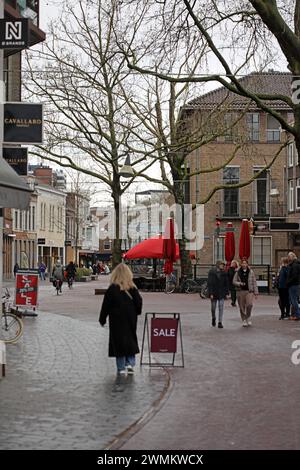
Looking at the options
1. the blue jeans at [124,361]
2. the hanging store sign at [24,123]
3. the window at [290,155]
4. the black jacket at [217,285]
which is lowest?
the blue jeans at [124,361]

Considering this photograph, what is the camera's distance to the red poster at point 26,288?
72.7 feet

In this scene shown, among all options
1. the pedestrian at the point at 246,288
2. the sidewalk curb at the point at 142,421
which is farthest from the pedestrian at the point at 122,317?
the pedestrian at the point at 246,288

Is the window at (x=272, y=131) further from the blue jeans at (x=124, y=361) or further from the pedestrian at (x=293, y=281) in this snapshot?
the blue jeans at (x=124, y=361)

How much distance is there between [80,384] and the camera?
10781 millimetres

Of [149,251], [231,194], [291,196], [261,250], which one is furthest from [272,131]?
[149,251]

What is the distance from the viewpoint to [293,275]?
2206cm

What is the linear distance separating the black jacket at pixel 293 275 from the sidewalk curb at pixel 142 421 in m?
11.3

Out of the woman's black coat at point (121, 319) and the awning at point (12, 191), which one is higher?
the awning at point (12, 191)

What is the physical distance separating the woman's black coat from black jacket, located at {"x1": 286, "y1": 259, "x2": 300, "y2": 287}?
1093cm

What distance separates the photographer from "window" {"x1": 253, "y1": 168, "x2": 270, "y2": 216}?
57875mm

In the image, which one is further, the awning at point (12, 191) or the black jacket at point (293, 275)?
the black jacket at point (293, 275)

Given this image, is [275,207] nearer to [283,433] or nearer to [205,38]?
[205,38]

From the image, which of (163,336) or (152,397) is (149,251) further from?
(152,397)
